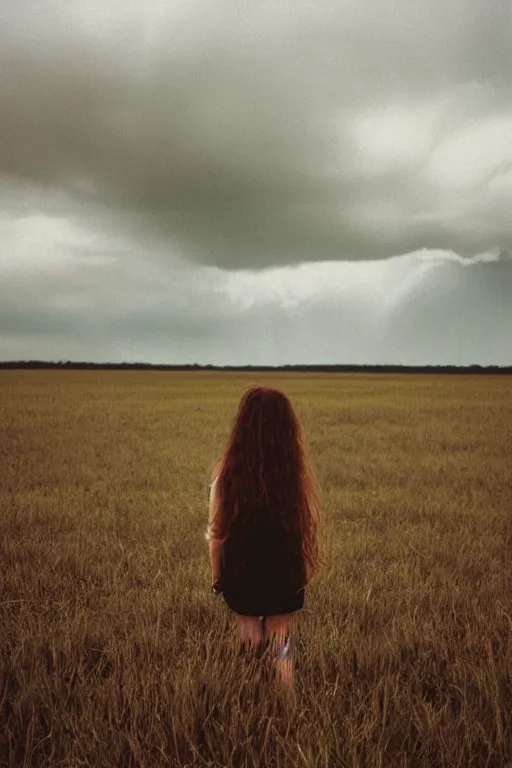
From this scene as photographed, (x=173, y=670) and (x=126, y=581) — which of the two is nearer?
(x=173, y=670)

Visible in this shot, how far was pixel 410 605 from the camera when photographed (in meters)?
4.32

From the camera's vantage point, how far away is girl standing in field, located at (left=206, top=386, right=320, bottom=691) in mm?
2885

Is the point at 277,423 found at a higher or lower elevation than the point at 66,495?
higher

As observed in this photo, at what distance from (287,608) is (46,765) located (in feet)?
A: 4.31

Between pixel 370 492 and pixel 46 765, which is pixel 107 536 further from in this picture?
pixel 370 492

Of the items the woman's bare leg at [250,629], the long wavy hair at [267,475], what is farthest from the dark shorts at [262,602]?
the long wavy hair at [267,475]

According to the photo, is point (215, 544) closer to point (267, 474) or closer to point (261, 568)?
point (261, 568)

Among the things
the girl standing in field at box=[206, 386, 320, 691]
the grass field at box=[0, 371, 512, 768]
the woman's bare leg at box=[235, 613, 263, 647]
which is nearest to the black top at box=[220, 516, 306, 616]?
the girl standing in field at box=[206, 386, 320, 691]

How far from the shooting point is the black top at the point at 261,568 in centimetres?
287

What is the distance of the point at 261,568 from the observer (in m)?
2.87

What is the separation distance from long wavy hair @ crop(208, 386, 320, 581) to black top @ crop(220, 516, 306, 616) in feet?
0.15

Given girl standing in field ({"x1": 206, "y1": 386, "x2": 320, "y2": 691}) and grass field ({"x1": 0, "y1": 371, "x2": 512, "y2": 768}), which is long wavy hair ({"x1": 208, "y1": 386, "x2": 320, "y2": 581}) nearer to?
girl standing in field ({"x1": 206, "y1": 386, "x2": 320, "y2": 691})

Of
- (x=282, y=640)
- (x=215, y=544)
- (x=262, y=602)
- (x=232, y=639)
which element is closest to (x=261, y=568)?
(x=262, y=602)

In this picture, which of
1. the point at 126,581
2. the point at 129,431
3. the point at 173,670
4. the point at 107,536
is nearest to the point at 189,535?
the point at 107,536
